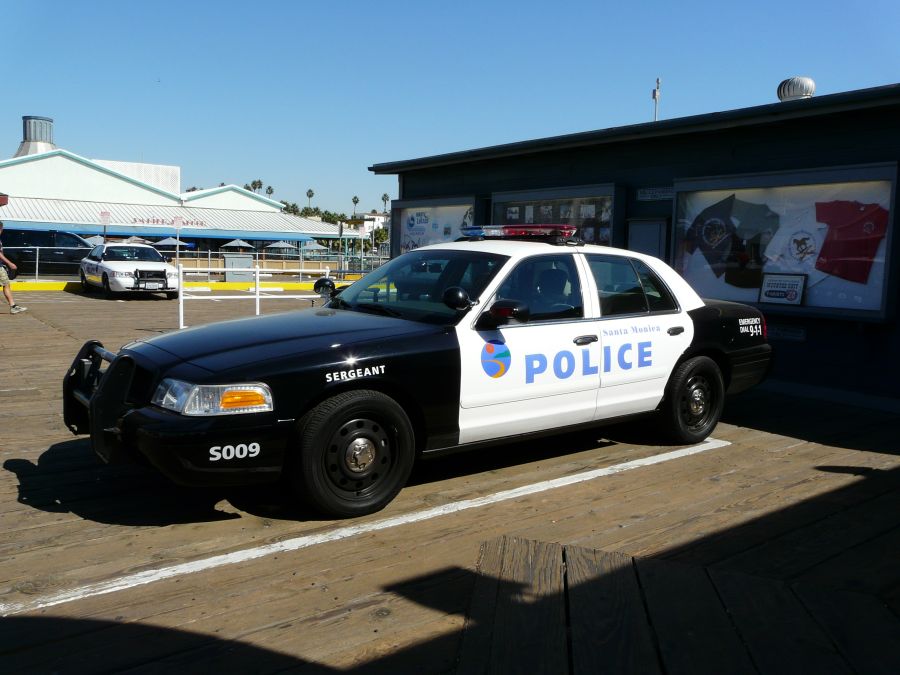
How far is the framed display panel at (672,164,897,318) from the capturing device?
8.56 m

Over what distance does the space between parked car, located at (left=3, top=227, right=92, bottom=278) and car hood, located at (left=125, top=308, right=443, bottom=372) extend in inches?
1027

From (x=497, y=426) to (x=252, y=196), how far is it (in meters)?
65.8

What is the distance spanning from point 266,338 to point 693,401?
359 cm

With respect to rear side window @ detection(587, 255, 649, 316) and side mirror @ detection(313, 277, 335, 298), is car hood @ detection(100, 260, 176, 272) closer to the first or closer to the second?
side mirror @ detection(313, 277, 335, 298)

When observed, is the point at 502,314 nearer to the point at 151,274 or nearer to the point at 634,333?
the point at 634,333

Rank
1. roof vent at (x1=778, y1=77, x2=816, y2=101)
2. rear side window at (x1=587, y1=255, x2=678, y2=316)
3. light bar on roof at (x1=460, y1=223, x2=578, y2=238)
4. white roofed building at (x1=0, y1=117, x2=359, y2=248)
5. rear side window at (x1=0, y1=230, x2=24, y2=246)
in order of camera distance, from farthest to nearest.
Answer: white roofed building at (x1=0, y1=117, x2=359, y2=248), rear side window at (x1=0, y1=230, x2=24, y2=246), roof vent at (x1=778, y1=77, x2=816, y2=101), light bar on roof at (x1=460, y1=223, x2=578, y2=238), rear side window at (x1=587, y1=255, x2=678, y2=316)

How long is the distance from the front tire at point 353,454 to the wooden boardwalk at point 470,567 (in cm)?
16

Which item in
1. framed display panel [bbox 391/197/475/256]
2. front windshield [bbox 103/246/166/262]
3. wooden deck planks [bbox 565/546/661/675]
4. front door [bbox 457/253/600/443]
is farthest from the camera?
front windshield [bbox 103/246/166/262]

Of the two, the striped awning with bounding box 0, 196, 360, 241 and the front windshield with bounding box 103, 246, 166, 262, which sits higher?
the striped awning with bounding box 0, 196, 360, 241

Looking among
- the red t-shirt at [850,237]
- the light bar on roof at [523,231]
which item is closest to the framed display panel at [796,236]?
the red t-shirt at [850,237]

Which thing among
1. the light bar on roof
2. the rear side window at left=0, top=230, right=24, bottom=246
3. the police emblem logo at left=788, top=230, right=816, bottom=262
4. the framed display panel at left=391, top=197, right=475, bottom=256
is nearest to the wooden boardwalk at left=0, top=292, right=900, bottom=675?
the light bar on roof

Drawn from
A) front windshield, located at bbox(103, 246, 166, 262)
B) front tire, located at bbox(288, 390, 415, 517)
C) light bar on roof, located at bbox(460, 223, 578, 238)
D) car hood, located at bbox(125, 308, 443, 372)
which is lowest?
front tire, located at bbox(288, 390, 415, 517)

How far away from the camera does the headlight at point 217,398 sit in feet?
13.7

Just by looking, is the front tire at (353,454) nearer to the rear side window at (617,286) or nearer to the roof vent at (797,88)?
the rear side window at (617,286)
